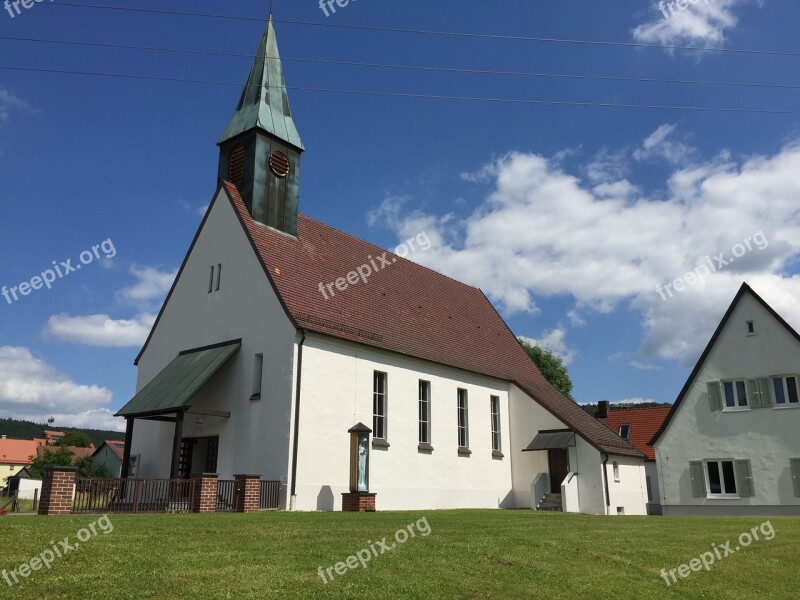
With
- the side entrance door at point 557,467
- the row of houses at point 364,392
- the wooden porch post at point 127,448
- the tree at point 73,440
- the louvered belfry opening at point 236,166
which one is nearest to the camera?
the row of houses at point 364,392

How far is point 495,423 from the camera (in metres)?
30.0

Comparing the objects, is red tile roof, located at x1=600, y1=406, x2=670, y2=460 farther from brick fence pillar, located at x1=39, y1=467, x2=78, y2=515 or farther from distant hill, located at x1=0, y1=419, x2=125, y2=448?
distant hill, located at x1=0, y1=419, x2=125, y2=448

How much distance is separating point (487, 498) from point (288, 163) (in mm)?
15910

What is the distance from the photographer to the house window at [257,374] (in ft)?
70.4

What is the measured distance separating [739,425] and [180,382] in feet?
72.0

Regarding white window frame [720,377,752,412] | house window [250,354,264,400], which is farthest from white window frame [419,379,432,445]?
white window frame [720,377,752,412]

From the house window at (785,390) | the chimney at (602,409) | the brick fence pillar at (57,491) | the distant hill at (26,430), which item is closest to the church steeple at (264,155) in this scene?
the brick fence pillar at (57,491)

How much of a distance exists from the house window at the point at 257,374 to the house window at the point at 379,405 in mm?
4119

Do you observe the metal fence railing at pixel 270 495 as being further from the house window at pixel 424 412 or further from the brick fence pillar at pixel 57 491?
the house window at pixel 424 412

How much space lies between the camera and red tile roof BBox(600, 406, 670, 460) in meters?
44.7

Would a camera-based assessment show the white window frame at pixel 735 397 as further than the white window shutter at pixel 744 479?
Yes

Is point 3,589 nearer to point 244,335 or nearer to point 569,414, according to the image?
point 244,335

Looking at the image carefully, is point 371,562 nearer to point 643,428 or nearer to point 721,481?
point 721,481

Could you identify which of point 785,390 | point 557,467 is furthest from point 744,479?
point 557,467
